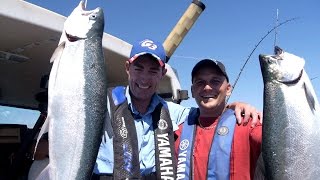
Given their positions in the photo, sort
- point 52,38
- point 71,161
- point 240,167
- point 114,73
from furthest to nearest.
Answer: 1. point 114,73
2. point 52,38
3. point 240,167
4. point 71,161

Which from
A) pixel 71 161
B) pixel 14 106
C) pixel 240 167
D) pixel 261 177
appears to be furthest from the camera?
pixel 14 106

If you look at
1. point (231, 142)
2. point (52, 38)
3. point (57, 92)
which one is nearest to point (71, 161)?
point (57, 92)

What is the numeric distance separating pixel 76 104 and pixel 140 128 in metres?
0.96

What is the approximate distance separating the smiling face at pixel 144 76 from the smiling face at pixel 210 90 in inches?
16.0

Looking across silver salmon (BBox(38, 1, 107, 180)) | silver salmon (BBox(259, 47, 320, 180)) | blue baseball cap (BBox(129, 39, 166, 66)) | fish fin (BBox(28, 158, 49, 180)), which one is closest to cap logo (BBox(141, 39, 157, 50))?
blue baseball cap (BBox(129, 39, 166, 66))

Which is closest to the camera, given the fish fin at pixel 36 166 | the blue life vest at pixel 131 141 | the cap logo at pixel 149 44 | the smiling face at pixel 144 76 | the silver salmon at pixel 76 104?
the silver salmon at pixel 76 104

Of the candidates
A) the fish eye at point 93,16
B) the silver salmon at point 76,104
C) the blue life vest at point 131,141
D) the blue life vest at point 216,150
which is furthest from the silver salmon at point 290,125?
the fish eye at point 93,16

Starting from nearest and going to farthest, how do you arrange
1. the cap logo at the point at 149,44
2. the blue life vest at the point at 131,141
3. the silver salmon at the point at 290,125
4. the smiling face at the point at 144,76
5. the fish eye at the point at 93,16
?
the silver salmon at the point at 290,125
the fish eye at the point at 93,16
the blue life vest at the point at 131,141
the smiling face at the point at 144,76
the cap logo at the point at 149,44

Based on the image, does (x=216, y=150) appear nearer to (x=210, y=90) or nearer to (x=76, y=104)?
(x=210, y=90)

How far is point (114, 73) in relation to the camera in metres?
6.68

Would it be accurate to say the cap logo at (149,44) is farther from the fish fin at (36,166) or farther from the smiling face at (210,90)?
the fish fin at (36,166)

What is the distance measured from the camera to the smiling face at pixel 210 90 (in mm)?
4219

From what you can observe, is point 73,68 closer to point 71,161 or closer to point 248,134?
point 71,161

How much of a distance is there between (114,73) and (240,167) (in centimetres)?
322
